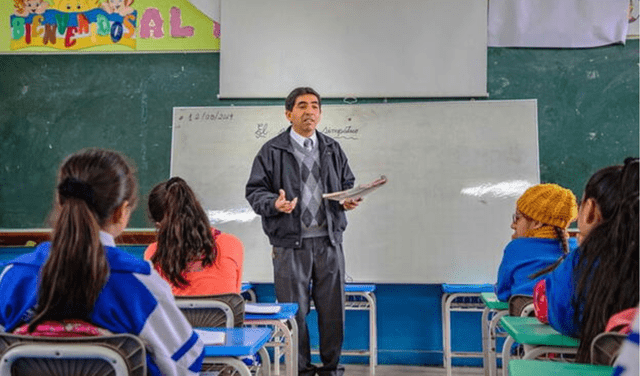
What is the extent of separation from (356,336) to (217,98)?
2.00 meters

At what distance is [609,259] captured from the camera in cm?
152

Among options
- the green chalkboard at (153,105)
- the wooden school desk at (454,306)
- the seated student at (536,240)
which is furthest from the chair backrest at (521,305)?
the green chalkboard at (153,105)

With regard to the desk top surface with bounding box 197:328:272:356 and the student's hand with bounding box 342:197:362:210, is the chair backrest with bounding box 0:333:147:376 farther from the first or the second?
the student's hand with bounding box 342:197:362:210

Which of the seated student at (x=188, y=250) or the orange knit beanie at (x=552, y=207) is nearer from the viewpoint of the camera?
the seated student at (x=188, y=250)

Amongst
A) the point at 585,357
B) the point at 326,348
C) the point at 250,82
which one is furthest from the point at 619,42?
the point at 585,357

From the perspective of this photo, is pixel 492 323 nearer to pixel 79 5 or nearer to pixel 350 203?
pixel 350 203

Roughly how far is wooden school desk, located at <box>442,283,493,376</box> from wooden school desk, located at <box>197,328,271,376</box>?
240cm

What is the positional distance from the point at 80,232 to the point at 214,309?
79 centimetres

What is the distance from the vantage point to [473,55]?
14.1ft

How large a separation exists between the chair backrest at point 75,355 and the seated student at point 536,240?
5.15ft

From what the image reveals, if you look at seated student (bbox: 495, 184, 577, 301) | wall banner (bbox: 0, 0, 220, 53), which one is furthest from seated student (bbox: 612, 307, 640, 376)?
wall banner (bbox: 0, 0, 220, 53)

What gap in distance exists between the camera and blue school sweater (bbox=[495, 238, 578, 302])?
2355mm

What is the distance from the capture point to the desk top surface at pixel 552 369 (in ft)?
3.69

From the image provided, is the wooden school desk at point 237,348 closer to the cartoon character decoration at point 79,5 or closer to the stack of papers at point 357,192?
the stack of papers at point 357,192
